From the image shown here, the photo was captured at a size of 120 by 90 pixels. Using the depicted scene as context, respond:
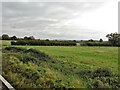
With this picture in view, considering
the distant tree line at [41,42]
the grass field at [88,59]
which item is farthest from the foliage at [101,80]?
the distant tree line at [41,42]

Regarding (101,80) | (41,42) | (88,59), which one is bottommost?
(88,59)

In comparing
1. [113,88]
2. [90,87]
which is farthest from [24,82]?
[113,88]

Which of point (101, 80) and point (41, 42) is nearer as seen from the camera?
point (101, 80)

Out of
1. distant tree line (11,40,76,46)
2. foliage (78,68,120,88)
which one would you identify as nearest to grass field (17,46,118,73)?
foliage (78,68,120,88)

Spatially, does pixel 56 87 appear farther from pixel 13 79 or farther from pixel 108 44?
pixel 108 44

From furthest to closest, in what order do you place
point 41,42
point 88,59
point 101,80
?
point 41,42, point 88,59, point 101,80

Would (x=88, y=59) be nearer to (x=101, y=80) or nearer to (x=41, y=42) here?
(x=101, y=80)

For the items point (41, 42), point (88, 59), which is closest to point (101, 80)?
point (88, 59)

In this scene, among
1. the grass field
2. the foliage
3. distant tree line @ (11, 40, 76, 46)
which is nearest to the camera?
the foliage

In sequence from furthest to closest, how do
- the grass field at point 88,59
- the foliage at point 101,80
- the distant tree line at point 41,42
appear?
the distant tree line at point 41,42
the grass field at point 88,59
the foliage at point 101,80

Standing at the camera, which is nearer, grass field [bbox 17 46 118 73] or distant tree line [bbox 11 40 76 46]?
grass field [bbox 17 46 118 73]

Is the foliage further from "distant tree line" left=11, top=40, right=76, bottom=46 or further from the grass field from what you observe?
"distant tree line" left=11, top=40, right=76, bottom=46

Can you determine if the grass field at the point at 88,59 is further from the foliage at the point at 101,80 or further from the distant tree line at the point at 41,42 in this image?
the distant tree line at the point at 41,42

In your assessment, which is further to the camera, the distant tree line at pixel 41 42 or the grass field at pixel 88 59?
the distant tree line at pixel 41 42
